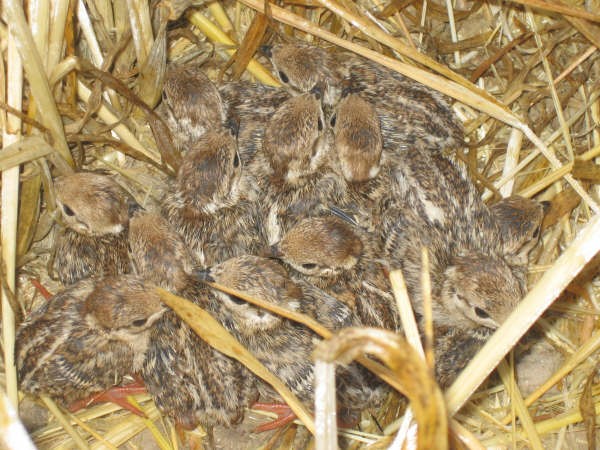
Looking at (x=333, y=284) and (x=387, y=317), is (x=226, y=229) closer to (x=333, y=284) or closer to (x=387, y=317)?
(x=333, y=284)

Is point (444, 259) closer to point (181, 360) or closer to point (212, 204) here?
point (212, 204)

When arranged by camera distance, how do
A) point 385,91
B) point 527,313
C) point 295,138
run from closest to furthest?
point 527,313
point 295,138
point 385,91

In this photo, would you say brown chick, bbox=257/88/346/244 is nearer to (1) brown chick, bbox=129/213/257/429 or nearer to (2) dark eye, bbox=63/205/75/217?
(1) brown chick, bbox=129/213/257/429

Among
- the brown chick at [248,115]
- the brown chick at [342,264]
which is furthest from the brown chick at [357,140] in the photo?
the brown chick at [248,115]

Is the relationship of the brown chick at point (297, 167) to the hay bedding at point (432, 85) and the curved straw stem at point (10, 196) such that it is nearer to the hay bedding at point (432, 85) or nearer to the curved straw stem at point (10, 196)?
the hay bedding at point (432, 85)

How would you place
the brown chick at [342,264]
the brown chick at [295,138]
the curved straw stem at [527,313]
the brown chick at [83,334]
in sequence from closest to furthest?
the curved straw stem at [527,313], the brown chick at [83,334], the brown chick at [342,264], the brown chick at [295,138]

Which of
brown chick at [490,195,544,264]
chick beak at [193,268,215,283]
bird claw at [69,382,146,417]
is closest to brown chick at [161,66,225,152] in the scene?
chick beak at [193,268,215,283]

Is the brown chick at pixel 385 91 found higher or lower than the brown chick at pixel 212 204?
higher

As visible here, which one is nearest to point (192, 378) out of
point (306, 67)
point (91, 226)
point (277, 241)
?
point (277, 241)
